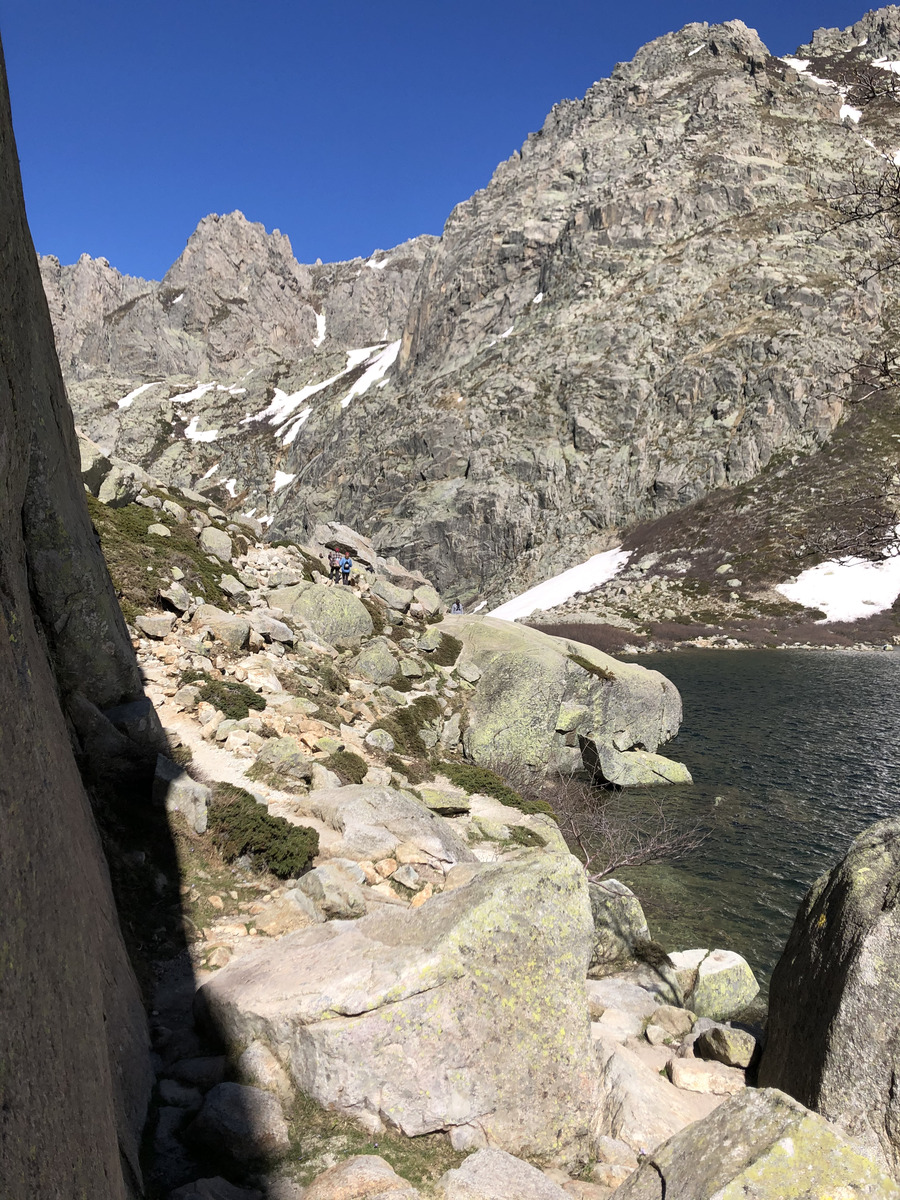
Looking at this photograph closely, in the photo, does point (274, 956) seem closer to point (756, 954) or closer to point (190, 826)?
point (190, 826)

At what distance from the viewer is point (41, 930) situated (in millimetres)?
3963

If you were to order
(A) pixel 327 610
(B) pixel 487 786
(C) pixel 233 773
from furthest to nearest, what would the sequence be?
1. (A) pixel 327 610
2. (B) pixel 487 786
3. (C) pixel 233 773

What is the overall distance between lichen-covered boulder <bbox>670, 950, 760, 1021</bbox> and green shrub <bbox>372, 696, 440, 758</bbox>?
12624 mm

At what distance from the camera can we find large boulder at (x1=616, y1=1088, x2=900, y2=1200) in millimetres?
5074

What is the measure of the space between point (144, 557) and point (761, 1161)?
23.8 metres

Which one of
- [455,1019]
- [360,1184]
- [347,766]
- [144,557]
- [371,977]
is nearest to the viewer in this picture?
[360,1184]

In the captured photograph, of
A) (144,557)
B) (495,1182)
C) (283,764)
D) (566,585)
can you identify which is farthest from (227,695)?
(566,585)

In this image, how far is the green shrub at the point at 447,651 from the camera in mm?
33659

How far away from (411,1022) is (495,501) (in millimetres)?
110319

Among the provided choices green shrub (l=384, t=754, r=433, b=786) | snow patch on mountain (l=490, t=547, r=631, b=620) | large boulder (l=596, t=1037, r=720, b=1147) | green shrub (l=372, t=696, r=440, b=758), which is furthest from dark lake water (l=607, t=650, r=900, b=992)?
snow patch on mountain (l=490, t=547, r=631, b=620)

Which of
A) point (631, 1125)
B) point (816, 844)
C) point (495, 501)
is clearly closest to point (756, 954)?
point (816, 844)

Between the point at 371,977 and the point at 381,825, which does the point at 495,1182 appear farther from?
the point at 381,825

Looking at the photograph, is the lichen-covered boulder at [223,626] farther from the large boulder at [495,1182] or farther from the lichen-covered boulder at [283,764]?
the large boulder at [495,1182]

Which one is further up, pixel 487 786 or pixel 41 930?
pixel 41 930
